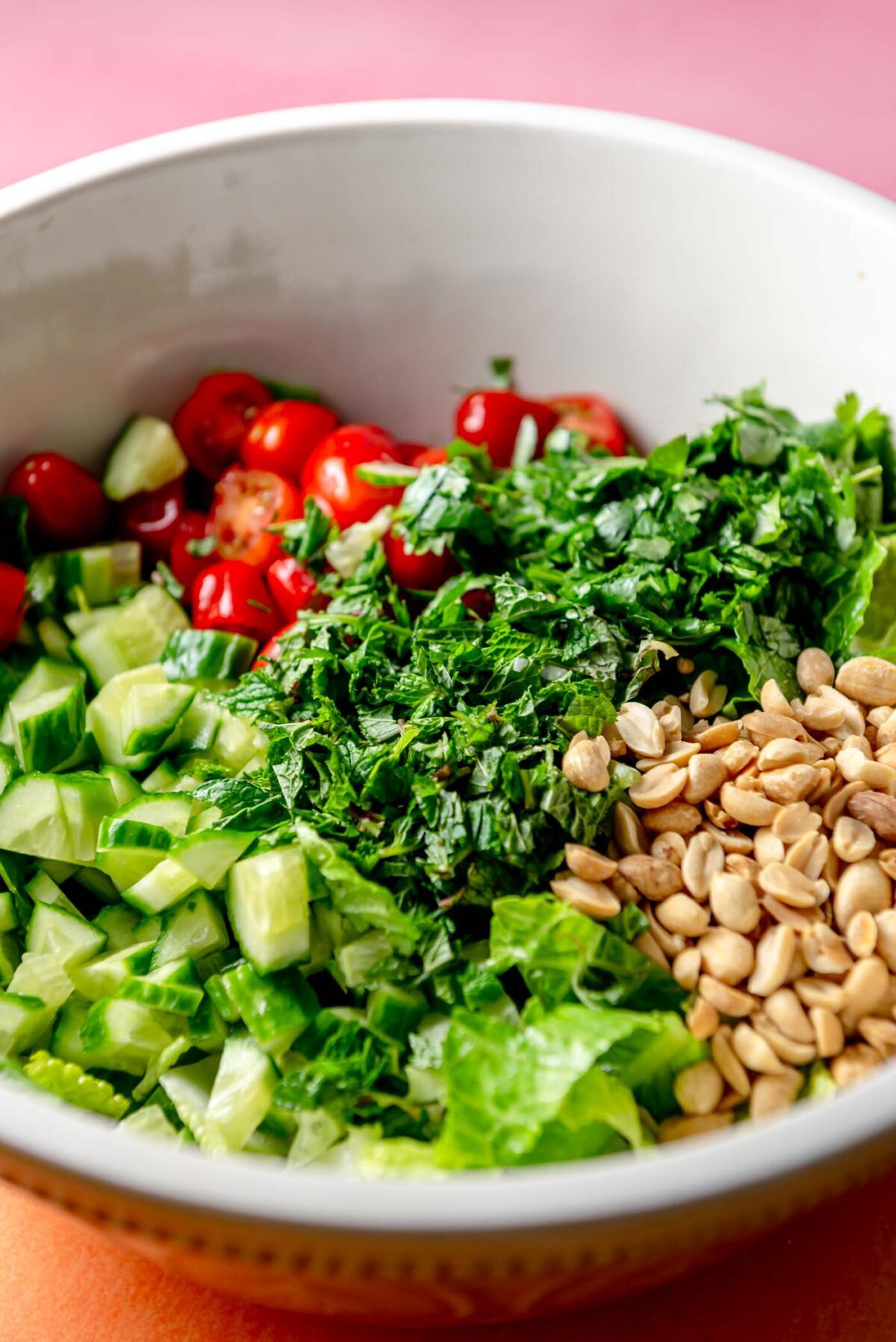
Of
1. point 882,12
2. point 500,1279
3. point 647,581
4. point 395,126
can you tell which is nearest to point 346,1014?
point 500,1279

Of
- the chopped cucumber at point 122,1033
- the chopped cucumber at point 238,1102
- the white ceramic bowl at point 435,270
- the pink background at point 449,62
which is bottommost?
the chopped cucumber at point 238,1102

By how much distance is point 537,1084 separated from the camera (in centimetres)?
124

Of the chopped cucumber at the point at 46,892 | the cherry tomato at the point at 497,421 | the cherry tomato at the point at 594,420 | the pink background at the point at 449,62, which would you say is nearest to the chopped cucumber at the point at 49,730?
the chopped cucumber at the point at 46,892

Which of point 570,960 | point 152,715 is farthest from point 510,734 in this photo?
point 152,715

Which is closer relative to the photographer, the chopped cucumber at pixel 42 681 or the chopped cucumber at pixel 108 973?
the chopped cucumber at pixel 108 973

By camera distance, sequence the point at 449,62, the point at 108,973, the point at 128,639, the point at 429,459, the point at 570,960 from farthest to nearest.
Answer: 1. the point at 449,62
2. the point at 429,459
3. the point at 128,639
4. the point at 108,973
5. the point at 570,960

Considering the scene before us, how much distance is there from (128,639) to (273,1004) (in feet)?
2.38

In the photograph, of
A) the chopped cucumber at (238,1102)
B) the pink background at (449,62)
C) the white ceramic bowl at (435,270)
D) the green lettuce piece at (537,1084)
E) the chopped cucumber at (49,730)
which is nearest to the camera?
the green lettuce piece at (537,1084)

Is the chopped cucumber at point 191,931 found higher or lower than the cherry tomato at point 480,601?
lower

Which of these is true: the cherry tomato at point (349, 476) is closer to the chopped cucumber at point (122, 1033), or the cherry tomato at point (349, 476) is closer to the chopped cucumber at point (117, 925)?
the chopped cucumber at point (117, 925)

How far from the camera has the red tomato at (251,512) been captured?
2045 millimetres

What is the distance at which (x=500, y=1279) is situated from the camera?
1032 mm

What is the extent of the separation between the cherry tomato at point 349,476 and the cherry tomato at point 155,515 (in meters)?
0.23

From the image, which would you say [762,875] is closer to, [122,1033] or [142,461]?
[122,1033]
